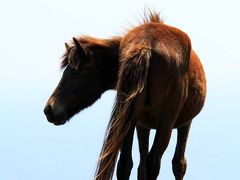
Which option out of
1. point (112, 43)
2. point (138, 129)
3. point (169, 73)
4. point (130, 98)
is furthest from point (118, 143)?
point (138, 129)

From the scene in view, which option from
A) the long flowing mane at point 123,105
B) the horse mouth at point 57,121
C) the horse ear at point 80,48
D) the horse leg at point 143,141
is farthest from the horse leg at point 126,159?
the horse leg at point 143,141

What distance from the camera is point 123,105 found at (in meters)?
8.41

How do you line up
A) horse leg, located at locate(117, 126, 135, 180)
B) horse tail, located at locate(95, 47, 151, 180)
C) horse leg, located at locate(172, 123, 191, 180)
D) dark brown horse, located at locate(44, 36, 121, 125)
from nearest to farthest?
horse tail, located at locate(95, 47, 151, 180) → horse leg, located at locate(117, 126, 135, 180) → dark brown horse, located at locate(44, 36, 121, 125) → horse leg, located at locate(172, 123, 191, 180)

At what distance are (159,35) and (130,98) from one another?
1.10 m

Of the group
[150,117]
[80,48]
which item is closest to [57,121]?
[80,48]

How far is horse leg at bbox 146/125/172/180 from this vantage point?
892 cm

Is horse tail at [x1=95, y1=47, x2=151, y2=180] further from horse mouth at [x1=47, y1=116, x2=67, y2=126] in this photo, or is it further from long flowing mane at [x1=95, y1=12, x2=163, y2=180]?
horse mouth at [x1=47, y1=116, x2=67, y2=126]

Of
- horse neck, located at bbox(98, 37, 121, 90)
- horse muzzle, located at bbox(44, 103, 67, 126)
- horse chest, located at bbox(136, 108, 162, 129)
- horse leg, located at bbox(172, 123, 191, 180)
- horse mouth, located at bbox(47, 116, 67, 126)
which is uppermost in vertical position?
horse neck, located at bbox(98, 37, 121, 90)

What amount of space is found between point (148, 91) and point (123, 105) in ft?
1.45

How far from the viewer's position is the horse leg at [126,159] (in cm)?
875

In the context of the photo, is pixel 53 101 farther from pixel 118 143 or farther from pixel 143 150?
pixel 143 150

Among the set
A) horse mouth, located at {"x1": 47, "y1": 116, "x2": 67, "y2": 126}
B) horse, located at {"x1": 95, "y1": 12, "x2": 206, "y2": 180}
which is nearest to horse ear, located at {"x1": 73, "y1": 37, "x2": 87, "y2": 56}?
horse, located at {"x1": 95, "y1": 12, "x2": 206, "y2": 180}

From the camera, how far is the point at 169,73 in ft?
28.4

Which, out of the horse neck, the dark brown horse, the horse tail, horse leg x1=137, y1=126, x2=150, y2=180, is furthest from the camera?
horse leg x1=137, y1=126, x2=150, y2=180
